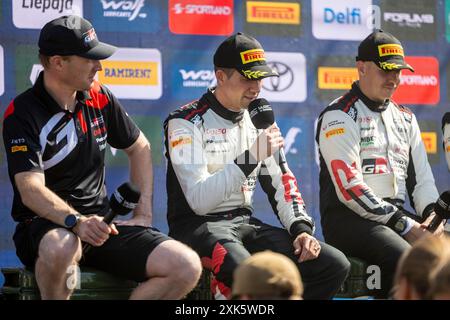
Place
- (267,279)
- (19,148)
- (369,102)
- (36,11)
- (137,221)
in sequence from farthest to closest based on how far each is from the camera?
(36,11) → (369,102) → (137,221) → (19,148) → (267,279)

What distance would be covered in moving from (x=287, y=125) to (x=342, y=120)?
108cm

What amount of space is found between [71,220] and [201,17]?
214 cm

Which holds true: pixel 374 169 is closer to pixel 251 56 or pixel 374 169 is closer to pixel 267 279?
pixel 251 56

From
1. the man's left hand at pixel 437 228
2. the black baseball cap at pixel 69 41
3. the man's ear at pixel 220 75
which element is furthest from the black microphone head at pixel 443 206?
the black baseball cap at pixel 69 41

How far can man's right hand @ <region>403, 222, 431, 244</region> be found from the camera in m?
4.37

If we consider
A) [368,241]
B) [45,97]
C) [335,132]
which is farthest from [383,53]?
[45,97]

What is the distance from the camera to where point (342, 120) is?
451 cm

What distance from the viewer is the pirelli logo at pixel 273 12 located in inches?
218

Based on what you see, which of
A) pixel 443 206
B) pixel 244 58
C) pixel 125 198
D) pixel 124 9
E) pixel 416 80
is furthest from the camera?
pixel 416 80

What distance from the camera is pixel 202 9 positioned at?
5.42 m

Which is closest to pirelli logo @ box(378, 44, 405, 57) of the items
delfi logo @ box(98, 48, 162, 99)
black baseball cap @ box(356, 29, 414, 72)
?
black baseball cap @ box(356, 29, 414, 72)

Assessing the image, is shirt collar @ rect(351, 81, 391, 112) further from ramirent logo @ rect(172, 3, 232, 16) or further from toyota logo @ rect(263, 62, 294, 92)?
ramirent logo @ rect(172, 3, 232, 16)

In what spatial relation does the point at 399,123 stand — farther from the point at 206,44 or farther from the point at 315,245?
the point at 206,44
